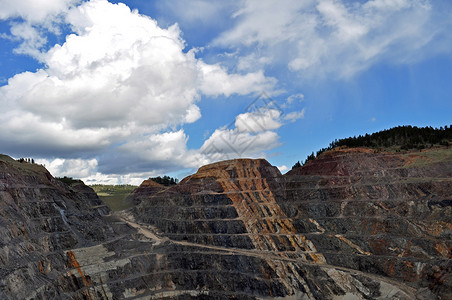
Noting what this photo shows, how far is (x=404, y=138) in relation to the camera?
3681 inches

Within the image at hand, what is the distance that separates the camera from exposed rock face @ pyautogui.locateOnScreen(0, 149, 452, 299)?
50281 mm

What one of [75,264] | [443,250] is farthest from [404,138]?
[75,264]

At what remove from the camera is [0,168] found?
59.2 meters

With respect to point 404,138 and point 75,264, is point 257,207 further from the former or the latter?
point 404,138

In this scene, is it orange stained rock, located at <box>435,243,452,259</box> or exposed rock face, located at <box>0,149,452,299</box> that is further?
exposed rock face, located at <box>0,149,452,299</box>

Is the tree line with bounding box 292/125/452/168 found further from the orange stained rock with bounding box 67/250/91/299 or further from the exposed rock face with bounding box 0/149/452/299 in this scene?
the orange stained rock with bounding box 67/250/91/299

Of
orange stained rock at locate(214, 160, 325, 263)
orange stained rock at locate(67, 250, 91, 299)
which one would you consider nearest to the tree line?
orange stained rock at locate(214, 160, 325, 263)

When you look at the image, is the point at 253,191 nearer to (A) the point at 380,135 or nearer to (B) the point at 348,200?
(B) the point at 348,200

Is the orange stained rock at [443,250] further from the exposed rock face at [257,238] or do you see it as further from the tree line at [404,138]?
the tree line at [404,138]

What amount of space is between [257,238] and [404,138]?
58.8 metres

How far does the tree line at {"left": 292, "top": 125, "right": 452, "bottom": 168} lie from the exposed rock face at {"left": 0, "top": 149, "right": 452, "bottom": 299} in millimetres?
11476

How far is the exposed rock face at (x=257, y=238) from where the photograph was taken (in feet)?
165

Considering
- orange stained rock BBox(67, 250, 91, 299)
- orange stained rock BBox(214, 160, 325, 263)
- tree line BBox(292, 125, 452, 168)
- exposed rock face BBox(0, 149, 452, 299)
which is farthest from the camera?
tree line BBox(292, 125, 452, 168)

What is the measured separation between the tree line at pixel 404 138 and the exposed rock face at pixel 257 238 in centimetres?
1148
